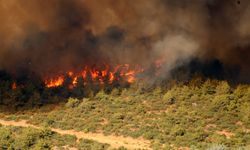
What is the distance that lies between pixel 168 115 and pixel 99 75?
14592 millimetres

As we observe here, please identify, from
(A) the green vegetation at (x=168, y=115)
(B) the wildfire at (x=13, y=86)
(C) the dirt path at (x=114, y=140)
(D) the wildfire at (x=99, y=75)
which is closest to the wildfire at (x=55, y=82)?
(D) the wildfire at (x=99, y=75)

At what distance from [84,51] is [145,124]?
64.7 feet

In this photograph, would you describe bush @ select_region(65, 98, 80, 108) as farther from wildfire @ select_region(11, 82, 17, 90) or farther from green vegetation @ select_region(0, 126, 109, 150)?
wildfire @ select_region(11, 82, 17, 90)

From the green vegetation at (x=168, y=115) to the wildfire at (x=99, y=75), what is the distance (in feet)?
12.6

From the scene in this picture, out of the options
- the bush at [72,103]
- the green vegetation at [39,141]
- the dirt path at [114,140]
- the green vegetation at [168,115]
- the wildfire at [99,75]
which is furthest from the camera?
the wildfire at [99,75]

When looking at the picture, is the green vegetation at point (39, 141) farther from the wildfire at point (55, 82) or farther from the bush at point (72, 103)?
the wildfire at point (55, 82)

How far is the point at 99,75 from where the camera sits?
50.5m

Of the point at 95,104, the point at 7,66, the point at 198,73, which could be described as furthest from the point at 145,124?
the point at 7,66

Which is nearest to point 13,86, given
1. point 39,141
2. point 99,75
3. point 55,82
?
point 55,82

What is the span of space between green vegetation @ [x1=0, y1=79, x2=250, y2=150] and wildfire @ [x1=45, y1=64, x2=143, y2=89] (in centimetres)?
383

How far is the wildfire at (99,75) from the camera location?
4884cm

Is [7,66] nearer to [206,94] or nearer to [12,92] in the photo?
[12,92]

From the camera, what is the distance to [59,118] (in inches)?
1569

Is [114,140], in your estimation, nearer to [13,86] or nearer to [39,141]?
[39,141]
